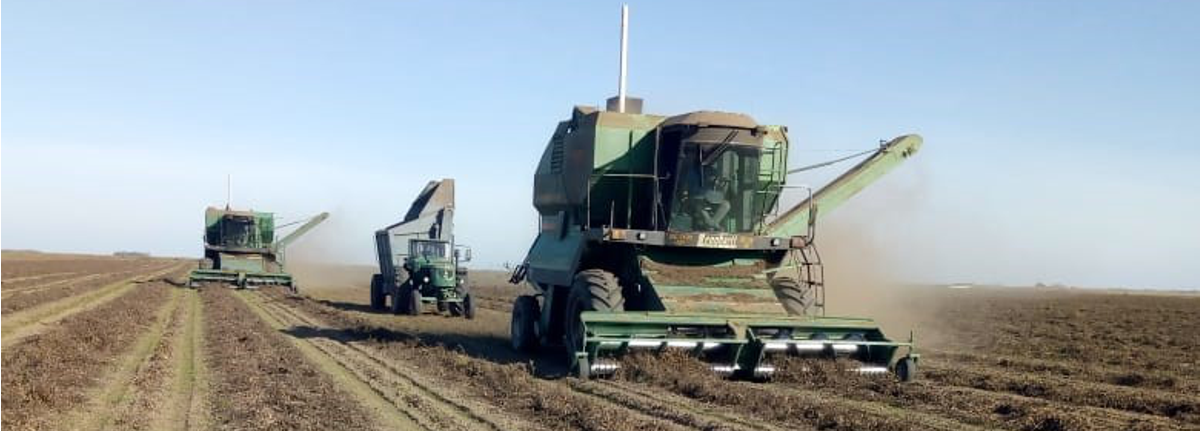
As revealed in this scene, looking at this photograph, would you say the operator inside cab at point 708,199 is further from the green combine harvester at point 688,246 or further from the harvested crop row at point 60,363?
the harvested crop row at point 60,363

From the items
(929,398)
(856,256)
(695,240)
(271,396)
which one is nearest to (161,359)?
(271,396)

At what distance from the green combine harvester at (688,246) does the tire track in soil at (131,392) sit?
4597mm

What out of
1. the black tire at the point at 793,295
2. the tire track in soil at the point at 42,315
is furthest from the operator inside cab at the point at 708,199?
the tire track in soil at the point at 42,315

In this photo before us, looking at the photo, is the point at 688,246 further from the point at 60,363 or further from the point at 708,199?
the point at 60,363

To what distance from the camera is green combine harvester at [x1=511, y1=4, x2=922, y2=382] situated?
44.1 ft

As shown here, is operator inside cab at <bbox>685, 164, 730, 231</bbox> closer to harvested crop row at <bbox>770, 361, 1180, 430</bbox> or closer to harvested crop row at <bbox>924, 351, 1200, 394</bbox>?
harvested crop row at <bbox>770, 361, 1180, 430</bbox>

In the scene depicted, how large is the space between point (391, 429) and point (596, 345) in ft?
12.6

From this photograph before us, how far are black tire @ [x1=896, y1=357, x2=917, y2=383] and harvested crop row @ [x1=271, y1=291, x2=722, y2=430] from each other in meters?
3.82

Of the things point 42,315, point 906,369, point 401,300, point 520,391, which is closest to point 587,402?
point 520,391

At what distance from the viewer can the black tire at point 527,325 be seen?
17.4m

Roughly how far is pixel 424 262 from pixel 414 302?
152 centimetres

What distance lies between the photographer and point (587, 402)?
423 inches

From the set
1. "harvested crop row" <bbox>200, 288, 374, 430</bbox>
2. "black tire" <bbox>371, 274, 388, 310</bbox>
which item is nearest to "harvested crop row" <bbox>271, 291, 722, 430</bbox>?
"harvested crop row" <bbox>200, 288, 374, 430</bbox>

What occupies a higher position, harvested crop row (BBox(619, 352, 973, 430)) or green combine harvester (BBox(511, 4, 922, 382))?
green combine harvester (BBox(511, 4, 922, 382))
